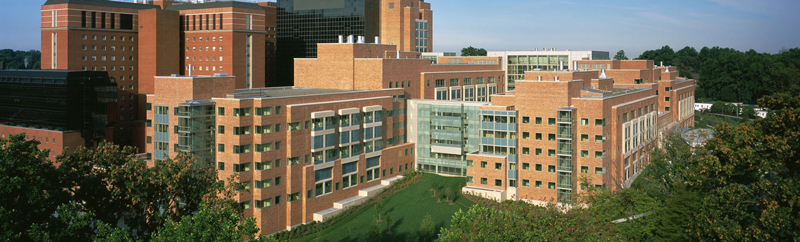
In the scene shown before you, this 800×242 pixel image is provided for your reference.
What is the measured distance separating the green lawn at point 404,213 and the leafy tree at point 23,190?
78.5 ft

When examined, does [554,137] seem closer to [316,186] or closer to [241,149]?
[316,186]

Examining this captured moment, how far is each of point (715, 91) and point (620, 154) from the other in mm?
125521

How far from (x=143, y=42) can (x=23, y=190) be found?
7520 cm

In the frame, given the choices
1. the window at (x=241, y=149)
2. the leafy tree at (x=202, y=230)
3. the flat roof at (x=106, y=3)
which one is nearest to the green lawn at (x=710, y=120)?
the window at (x=241, y=149)

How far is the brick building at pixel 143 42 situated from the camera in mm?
106312

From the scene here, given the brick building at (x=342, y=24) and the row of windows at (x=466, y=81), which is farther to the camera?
the brick building at (x=342, y=24)

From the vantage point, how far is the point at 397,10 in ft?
390

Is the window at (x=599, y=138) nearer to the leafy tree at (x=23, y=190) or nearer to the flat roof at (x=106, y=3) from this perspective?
the leafy tree at (x=23, y=190)

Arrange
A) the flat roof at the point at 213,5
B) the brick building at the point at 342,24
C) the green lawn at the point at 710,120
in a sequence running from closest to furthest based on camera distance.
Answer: the flat roof at the point at 213,5 → the brick building at the point at 342,24 → the green lawn at the point at 710,120

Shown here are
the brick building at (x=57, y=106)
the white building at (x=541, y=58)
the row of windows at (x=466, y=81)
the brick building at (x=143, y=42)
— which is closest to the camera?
the brick building at (x=57, y=106)

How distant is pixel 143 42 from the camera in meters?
111

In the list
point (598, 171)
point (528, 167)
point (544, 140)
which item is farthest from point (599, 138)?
point (528, 167)

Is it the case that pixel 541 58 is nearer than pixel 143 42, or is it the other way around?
pixel 143 42

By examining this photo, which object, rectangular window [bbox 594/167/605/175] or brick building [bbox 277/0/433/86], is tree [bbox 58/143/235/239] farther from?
brick building [bbox 277/0/433/86]
